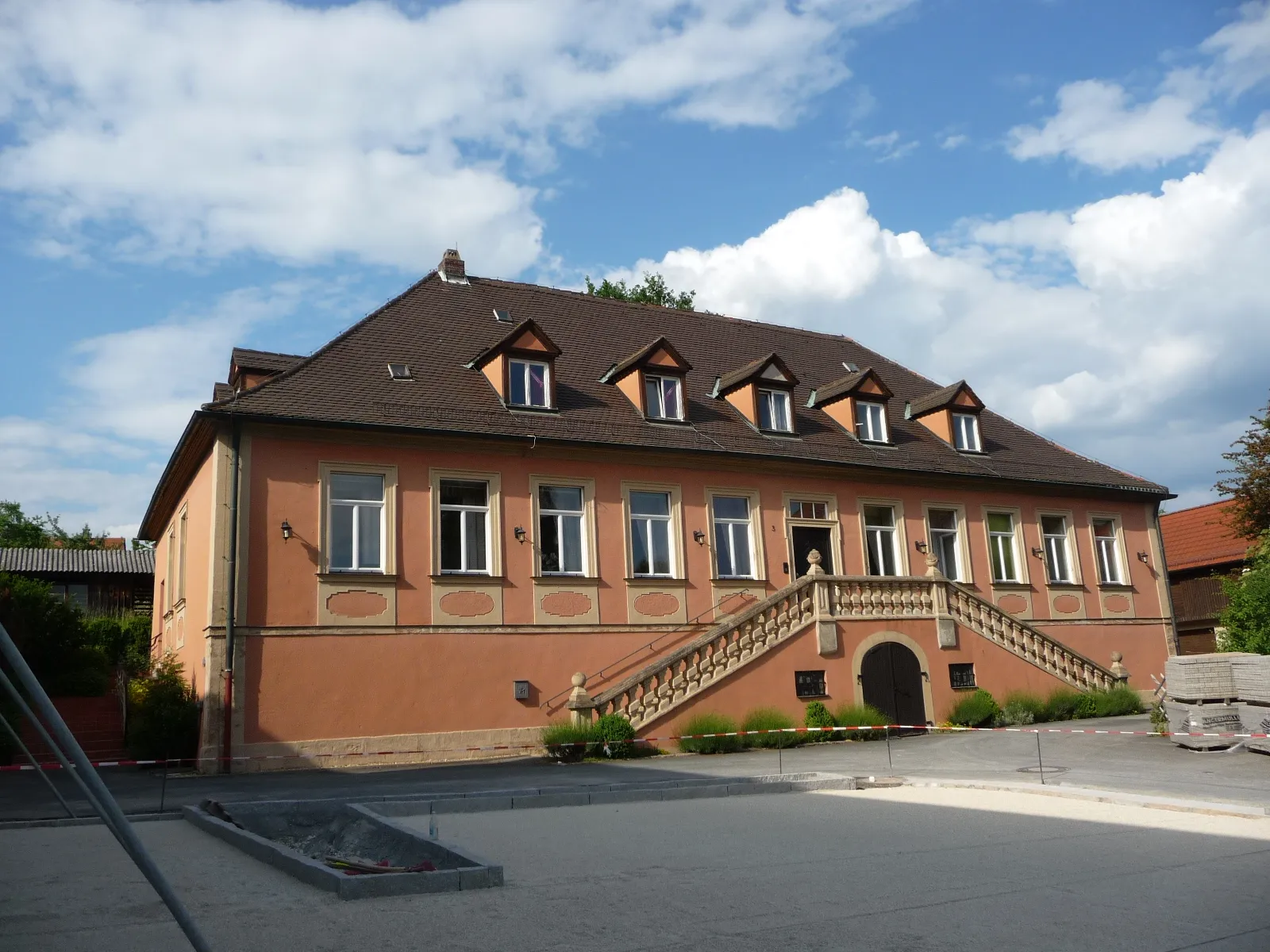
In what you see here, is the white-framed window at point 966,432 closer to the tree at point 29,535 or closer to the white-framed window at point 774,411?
the white-framed window at point 774,411

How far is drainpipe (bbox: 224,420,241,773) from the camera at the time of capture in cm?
1784

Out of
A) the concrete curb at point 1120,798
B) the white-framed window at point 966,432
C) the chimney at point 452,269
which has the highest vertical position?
the chimney at point 452,269

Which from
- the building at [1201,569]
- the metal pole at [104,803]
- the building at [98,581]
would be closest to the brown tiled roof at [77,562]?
the building at [98,581]

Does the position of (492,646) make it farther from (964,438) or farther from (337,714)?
(964,438)

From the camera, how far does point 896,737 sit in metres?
21.6

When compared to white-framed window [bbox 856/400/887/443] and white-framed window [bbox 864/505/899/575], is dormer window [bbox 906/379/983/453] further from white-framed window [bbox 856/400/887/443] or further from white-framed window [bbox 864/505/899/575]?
white-framed window [bbox 864/505/899/575]

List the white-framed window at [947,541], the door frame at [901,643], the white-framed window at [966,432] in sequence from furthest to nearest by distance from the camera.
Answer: the white-framed window at [966,432] < the white-framed window at [947,541] < the door frame at [901,643]

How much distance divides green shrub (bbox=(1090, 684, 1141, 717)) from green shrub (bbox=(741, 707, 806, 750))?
8594 mm

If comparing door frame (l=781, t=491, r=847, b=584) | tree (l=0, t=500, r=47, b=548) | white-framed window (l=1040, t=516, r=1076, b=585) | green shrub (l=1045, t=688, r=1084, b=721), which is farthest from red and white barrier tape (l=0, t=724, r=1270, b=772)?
tree (l=0, t=500, r=47, b=548)

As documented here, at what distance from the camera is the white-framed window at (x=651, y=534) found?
883 inches

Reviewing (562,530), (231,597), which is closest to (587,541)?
(562,530)

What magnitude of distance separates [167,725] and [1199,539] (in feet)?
121

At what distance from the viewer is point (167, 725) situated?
742 inches

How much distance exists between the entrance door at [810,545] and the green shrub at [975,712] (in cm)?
393
